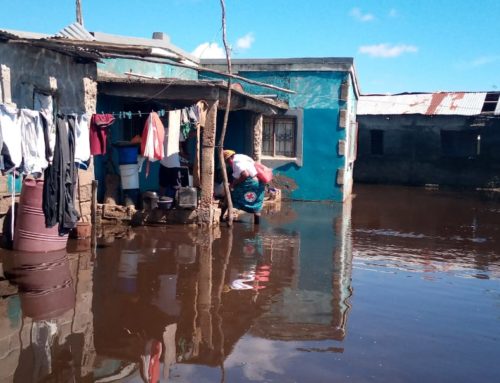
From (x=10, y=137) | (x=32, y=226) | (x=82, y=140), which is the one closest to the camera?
(x=10, y=137)

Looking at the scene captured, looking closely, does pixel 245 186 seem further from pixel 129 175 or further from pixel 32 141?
pixel 32 141

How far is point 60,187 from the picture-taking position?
711cm

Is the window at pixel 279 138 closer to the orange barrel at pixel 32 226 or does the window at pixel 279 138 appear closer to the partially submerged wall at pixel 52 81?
the partially submerged wall at pixel 52 81

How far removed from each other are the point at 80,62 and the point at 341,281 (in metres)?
5.68

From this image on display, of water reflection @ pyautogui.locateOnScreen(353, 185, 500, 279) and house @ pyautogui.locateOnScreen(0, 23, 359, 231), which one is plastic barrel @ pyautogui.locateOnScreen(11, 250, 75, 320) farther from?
water reflection @ pyautogui.locateOnScreen(353, 185, 500, 279)

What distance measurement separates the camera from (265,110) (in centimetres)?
1434

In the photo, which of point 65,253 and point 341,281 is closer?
point 341,281

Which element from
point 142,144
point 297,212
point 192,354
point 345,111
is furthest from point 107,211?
point 345,111

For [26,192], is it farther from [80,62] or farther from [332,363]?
[332,363]

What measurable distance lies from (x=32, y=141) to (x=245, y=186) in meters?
4.96

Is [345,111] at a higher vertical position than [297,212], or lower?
higher

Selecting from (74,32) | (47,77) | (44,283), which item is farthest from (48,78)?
(44,283)

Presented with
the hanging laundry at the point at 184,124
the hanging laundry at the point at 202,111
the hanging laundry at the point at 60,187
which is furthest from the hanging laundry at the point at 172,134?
the hanging laundry at the point at 60,187

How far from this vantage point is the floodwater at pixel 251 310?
443 centimetres
